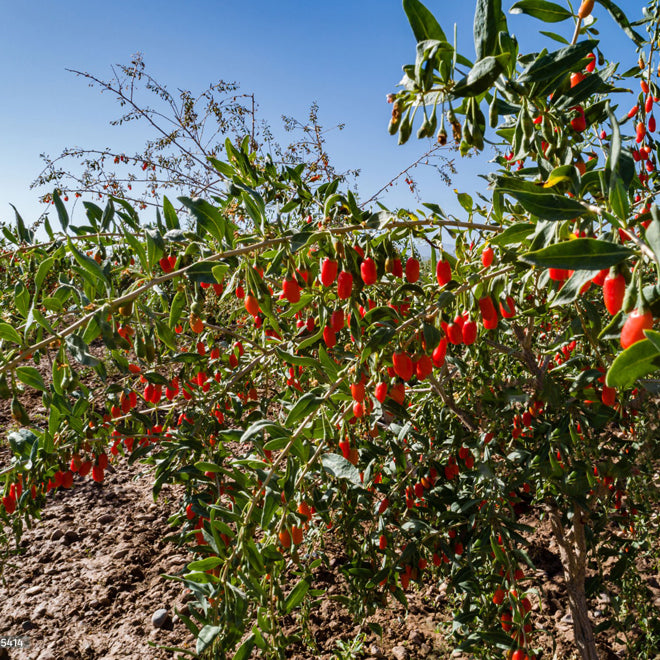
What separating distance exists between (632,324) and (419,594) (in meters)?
3.20

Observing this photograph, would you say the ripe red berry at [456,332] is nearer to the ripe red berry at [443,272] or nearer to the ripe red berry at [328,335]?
the ripe red berry at [443,272]

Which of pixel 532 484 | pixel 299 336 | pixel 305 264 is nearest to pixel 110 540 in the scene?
pixel 299 336

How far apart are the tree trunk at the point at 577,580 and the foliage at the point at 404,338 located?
10 mm

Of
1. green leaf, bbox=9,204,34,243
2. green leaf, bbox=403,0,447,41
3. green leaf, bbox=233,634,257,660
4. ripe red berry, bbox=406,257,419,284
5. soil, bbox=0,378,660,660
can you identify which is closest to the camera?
green leaf, bbox=403,0,447,41

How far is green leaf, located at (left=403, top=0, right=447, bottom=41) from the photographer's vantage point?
39.9 inches

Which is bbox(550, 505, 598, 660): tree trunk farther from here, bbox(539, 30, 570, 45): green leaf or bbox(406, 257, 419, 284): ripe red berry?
bbox(539, 30, 570, 45): green leaf

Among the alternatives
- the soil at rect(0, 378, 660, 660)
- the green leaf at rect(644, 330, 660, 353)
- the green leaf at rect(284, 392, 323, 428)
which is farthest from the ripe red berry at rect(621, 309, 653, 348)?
the soil at rect(0, 378, 660, 660)

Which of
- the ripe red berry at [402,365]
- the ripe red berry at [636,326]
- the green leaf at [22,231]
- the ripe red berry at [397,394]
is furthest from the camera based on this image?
the green leaf at [22,231]

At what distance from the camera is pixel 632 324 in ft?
2.24

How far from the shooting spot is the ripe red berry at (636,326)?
0.67 meters

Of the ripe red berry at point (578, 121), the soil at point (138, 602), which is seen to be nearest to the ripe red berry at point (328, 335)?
the ripe red berry at point (578, 121)

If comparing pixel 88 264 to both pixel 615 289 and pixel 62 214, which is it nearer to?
pixel 62 214

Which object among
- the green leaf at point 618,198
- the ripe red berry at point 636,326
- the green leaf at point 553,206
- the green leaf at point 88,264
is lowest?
the ripe red berry at point 636,326

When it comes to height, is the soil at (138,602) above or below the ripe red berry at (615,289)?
below
